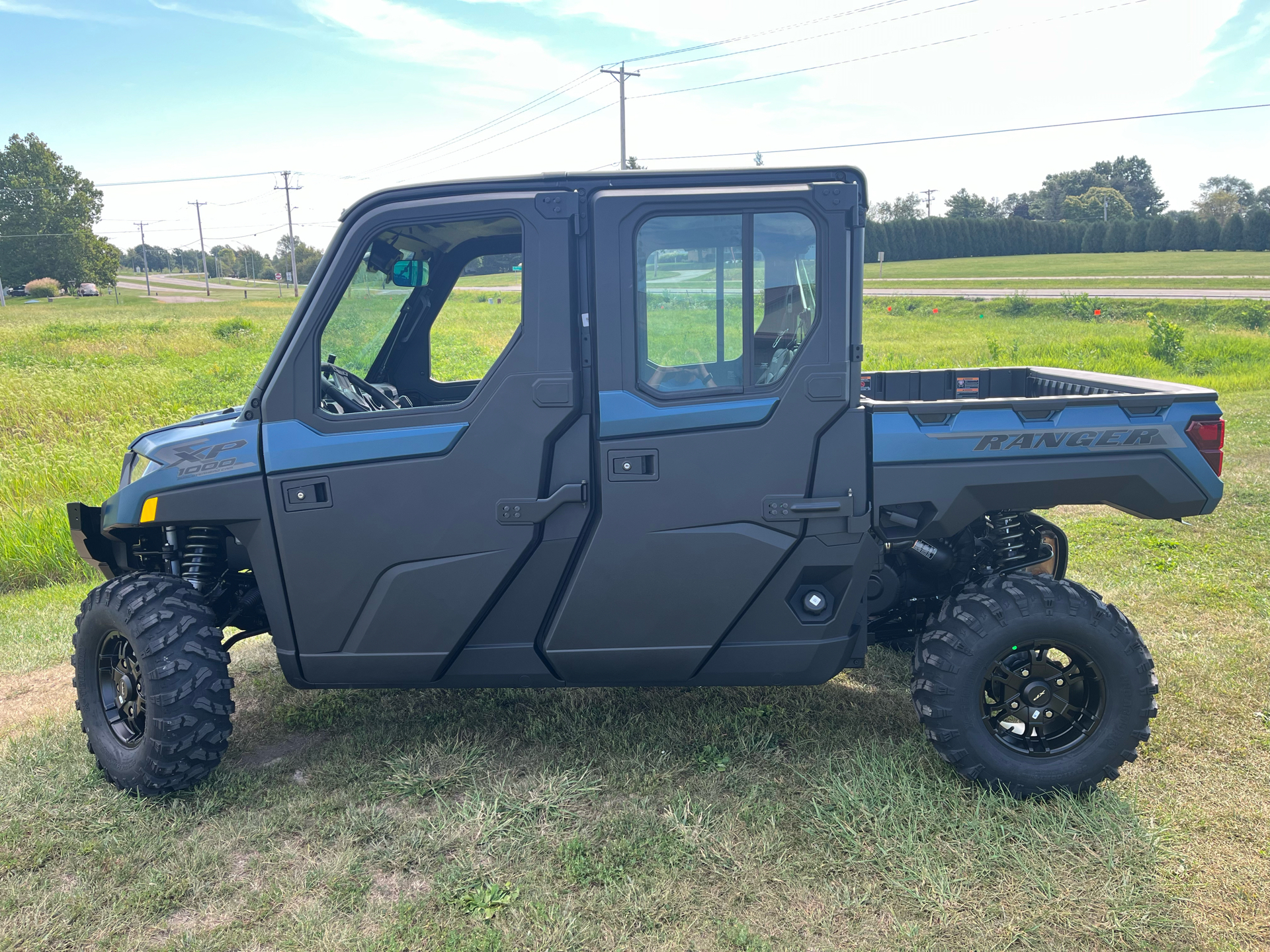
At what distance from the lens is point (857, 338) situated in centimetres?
316

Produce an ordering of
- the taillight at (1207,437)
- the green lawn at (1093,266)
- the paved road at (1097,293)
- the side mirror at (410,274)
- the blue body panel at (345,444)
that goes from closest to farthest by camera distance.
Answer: the blue body panel at (345,444) < the taillight at (1207,437) < the side mirror at (410,274) < the paved road at (1097,293) < the green lawn at (1093,266)

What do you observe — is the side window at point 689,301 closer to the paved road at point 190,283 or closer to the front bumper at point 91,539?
the front bumper at point 91,539

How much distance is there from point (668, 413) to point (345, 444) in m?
1.22

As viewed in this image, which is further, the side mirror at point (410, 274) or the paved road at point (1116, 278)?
the paved road at point (1116, 278)

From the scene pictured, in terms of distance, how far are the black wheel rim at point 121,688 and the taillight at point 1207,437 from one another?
4.31 metres

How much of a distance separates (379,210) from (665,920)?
8.86ft

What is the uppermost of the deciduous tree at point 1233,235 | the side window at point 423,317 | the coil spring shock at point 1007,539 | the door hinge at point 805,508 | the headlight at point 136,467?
the deciduous tree at point 1233,235

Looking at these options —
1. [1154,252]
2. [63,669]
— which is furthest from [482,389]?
[1154,252]

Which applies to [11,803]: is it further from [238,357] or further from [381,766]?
[238,357]

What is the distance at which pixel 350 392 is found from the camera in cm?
356

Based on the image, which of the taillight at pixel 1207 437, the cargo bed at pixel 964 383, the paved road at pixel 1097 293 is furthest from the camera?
the paved road at pixel 1097 293

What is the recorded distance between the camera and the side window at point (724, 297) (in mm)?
3160

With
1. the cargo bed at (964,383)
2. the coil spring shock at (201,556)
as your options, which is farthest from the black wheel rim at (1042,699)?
the coil spring shock at (201,556)

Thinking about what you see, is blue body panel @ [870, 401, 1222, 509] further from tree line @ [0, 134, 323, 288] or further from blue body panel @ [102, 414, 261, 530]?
tree line @ [0, 134, 323, 288]
